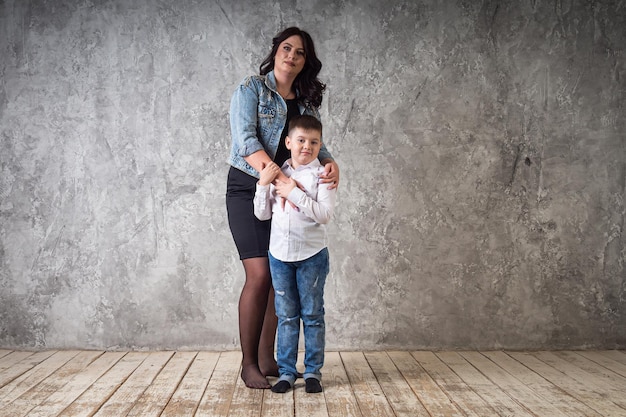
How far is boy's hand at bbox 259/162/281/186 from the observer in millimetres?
2670

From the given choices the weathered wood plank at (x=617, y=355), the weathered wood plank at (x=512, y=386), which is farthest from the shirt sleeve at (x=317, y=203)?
the weathered wood plank at (x=617, y=355)

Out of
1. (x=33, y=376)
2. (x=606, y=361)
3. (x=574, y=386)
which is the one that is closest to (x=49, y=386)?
(x=33, y=376)

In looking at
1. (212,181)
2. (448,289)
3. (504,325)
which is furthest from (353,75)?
(504,325)

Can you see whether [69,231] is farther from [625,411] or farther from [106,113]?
[625,411]

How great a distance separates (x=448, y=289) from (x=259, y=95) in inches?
62.7

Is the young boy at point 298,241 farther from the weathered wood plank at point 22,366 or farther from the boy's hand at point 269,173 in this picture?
the weathered wood plank at point 22,366

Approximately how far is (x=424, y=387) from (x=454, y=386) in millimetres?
136

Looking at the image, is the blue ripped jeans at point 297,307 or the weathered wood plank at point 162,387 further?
the blue ripped jeans at point 297,307

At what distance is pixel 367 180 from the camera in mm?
3580

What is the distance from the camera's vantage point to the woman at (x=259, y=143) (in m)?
2.84

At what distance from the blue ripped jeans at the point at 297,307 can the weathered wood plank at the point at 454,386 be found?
57 cm

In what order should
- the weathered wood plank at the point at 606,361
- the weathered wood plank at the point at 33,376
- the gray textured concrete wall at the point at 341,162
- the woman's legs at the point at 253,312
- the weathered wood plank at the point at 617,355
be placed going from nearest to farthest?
the weathered wood plank at the point at 33,376
the woman's legs at the point at 253,312
the weathered wood plank at the point at 606,361
the weathered wood plank at the point at 617,355
the gray textured concrete wall at the point at 341,162

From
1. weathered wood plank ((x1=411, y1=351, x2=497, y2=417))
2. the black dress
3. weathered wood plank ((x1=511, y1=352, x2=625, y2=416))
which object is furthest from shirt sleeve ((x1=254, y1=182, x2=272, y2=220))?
weathered wood plank ((x1=511, y1=352, x2=625, y2=416))

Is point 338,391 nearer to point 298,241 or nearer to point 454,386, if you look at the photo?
point 454,386
